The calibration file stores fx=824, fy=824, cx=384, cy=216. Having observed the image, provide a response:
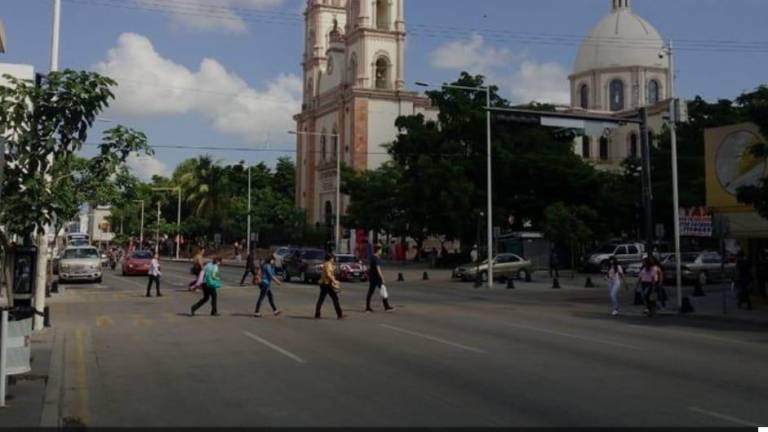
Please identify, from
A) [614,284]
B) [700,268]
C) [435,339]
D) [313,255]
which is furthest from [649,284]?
[313,255]

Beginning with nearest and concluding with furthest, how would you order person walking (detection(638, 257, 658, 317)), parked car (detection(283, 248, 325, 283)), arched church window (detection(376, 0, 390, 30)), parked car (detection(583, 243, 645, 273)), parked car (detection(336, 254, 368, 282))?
1. person walking (detection(638, 257, 658, 317))
2. parked car (detection(283, 248, 325, 283))
3. parked car (detection(336, 254, 368, 282))
4. parked car (detection(583, 243, 645, 273))
5. arched church window (detection(376, 0, 390, 30))

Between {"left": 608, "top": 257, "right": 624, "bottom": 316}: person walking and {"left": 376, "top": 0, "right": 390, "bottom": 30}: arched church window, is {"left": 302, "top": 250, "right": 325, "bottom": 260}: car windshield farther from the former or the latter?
{"left": 376, "top": 0, "right": 390, "bottom": 30}: arched church window

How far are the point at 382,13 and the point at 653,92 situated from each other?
30.8 m

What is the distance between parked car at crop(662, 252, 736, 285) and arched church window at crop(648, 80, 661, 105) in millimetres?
52468

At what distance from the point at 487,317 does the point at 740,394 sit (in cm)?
1138

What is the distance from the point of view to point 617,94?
89.4 m

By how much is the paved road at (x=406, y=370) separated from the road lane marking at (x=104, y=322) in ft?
0.23

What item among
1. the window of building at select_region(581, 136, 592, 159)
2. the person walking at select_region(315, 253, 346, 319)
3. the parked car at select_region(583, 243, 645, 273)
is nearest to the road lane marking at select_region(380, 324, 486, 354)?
the person walking at select_region(315, 253, 346, 319)

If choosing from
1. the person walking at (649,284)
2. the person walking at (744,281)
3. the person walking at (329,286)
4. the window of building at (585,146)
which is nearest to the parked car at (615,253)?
the person walking at (744,281)

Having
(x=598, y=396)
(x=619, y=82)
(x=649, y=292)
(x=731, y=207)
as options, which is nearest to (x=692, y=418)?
(x=598, y=396)

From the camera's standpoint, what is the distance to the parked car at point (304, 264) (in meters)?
39.2

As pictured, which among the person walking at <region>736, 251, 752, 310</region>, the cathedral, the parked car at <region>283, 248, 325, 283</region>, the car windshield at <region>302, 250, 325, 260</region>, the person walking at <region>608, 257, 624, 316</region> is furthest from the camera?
the cathedral

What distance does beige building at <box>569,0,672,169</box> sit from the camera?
88.4 meters

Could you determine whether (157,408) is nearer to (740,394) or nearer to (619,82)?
(740,394)
